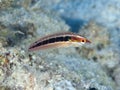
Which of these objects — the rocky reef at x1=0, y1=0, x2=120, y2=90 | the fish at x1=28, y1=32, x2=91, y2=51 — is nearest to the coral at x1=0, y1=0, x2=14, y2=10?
the rocky reef at x1=0, y1=0, x2=120, y2=90

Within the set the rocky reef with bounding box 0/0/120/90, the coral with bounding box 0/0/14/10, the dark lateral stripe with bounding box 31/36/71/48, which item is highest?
the dark lateral stripe with bounding box 31/36/71/48

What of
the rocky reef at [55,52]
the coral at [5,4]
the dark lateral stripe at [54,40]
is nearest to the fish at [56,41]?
the dark lateral stripe at [54,40]

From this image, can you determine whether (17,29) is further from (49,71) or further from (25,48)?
(49,71)

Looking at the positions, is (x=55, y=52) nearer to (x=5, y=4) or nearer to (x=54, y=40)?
(x=5, y=4)

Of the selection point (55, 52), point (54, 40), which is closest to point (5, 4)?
point (55, 52)

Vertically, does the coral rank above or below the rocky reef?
above

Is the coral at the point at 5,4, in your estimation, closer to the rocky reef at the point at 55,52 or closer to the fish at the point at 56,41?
the rocky reef at the point at 55,52

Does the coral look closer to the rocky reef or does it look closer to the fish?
the rocky reef
